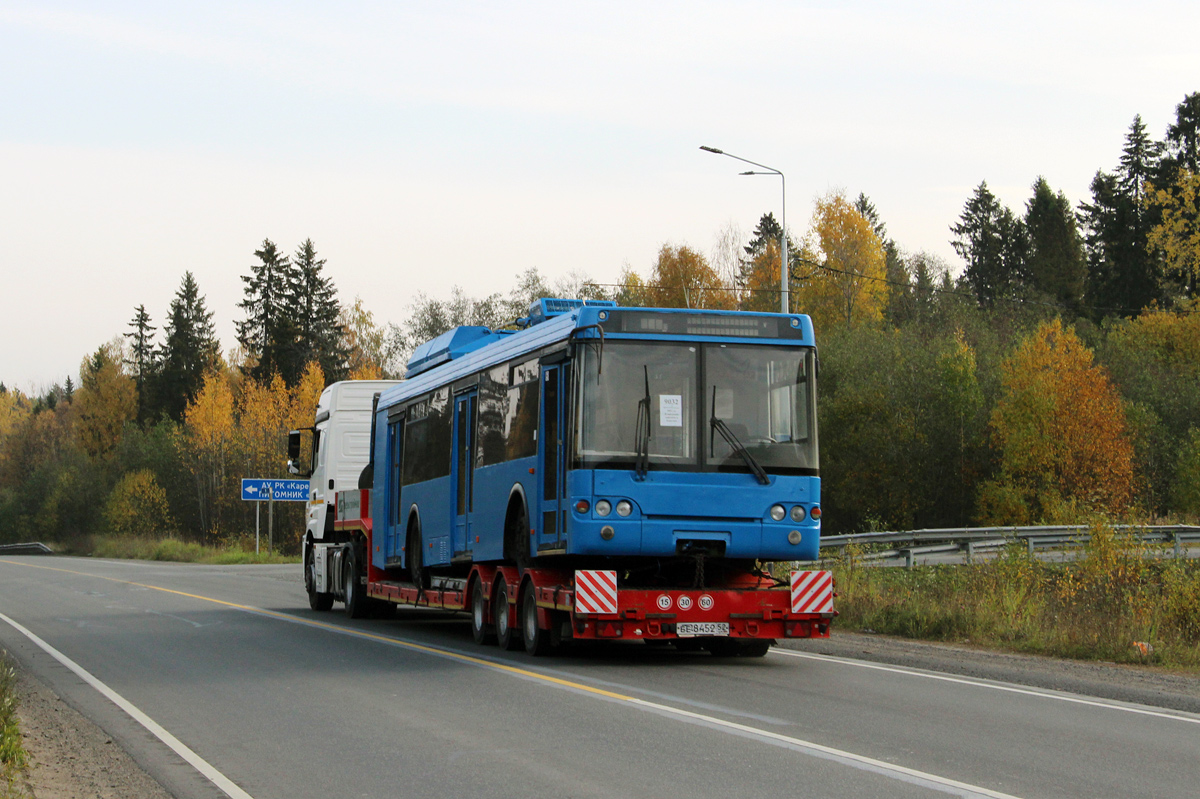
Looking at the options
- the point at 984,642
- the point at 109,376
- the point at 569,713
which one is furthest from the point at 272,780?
the point at 109,376

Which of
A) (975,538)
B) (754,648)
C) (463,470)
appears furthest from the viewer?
(975,538)

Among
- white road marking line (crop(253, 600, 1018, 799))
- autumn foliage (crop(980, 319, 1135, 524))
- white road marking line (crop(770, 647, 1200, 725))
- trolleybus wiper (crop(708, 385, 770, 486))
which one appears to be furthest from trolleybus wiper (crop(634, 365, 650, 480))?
autumn foliage (crop(980, 319, 1135, 524))

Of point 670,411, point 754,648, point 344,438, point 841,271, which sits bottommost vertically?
point 754,648

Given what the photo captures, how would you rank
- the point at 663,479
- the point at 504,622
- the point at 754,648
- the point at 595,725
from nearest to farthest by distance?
the point at 595,725 < the point at 663,479 < the point at 754,648 < the point at 504,622

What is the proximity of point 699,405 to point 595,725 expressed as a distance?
15.6ft

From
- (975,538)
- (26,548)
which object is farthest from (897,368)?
(26,548)

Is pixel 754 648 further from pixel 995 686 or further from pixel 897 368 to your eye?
pixel 897 368

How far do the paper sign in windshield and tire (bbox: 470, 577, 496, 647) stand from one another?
394cm

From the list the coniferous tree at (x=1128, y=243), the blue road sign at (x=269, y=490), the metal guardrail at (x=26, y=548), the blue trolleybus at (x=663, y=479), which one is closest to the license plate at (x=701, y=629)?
the blue trolleybus at (x=663, y=479)

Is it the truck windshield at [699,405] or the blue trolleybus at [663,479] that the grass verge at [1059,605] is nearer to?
the blue trolleybus at [663,479]

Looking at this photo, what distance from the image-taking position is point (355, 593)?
71.5ft

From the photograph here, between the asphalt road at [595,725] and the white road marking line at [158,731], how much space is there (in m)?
0.07

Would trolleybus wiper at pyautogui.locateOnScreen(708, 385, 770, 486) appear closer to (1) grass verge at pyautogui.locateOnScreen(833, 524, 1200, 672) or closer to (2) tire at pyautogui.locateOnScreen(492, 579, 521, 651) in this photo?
(2) tire at pyautogui.locateOnScreen(492, 579, 521, 651)

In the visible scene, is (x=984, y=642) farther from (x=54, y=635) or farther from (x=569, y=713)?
(x=54, y=635)
